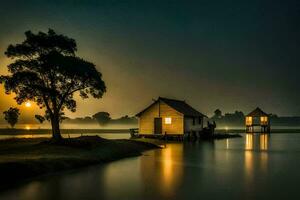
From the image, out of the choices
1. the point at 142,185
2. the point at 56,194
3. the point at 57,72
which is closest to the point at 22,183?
the point at 56,194

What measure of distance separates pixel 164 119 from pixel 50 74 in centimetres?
2516

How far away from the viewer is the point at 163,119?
5694 centimetres

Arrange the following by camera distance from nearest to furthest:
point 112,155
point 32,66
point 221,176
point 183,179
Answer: point 183,179
point 221,176
point 112,155
point 32,66

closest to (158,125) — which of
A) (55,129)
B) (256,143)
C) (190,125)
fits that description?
(190,125)

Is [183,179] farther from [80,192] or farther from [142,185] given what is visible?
[80,192]

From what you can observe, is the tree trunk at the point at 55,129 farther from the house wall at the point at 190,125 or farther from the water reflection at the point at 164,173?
the house wall at the point at 190,125

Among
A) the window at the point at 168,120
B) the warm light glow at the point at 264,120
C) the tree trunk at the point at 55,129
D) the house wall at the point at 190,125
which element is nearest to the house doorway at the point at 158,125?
the window at the point at 168,120

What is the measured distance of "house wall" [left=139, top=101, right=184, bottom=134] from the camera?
55844 mm

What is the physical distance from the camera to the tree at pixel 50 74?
A: 34.9m

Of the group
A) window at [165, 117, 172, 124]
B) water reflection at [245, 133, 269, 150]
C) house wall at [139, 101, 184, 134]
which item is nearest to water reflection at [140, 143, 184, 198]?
water reflection at [245, 133, 269, 150]

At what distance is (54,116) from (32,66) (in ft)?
18.9

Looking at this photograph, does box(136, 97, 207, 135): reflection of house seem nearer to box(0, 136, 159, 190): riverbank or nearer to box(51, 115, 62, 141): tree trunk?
box(0, 136, 159, 190): riverbank

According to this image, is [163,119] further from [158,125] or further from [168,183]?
[168,183]

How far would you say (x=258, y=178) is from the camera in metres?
20.5
